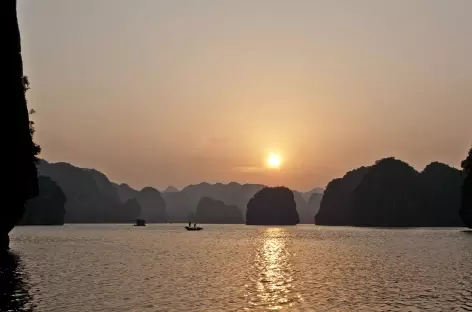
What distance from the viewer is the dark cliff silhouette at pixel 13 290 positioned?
35.9 meters

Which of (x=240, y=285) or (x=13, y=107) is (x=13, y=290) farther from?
(x=240, y=285)

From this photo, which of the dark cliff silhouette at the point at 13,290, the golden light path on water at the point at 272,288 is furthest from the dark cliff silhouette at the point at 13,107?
the golden light path on water at the point at 272,288

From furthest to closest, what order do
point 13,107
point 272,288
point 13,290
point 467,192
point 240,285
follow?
point 467,192 → point 13,107 → point 240,285 → point 272,288 → point 13,290

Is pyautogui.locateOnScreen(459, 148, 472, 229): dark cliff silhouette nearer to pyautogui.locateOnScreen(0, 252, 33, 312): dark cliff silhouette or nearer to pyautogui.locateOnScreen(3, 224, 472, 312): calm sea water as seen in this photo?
pyautogui.locateOnScreen(3, 224, 472, 312): calm sea water

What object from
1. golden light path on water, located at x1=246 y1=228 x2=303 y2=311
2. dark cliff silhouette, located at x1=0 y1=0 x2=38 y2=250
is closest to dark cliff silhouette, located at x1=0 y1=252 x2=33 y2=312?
dark cliff silhouette, located at x1=0 y1=0 x2=38 y2=250

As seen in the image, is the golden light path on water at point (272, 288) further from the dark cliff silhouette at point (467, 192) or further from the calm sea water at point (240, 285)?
the dark cliff silhouette at point (467, 192)

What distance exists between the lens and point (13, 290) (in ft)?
143

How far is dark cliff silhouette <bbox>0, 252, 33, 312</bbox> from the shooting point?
118 feet

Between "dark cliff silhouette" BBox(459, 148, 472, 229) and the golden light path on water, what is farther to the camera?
"dark cliff silhouette" BBox(459, 148, 472, 229)

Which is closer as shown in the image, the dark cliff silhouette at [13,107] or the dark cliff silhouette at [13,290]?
the dark cliff silhouette at [13,290]

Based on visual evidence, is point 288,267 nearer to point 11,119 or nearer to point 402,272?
point 402,272

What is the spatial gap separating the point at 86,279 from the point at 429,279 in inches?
1495

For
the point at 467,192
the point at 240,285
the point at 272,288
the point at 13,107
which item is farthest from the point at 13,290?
the point at 467,192

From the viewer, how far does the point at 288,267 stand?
7225 cm
